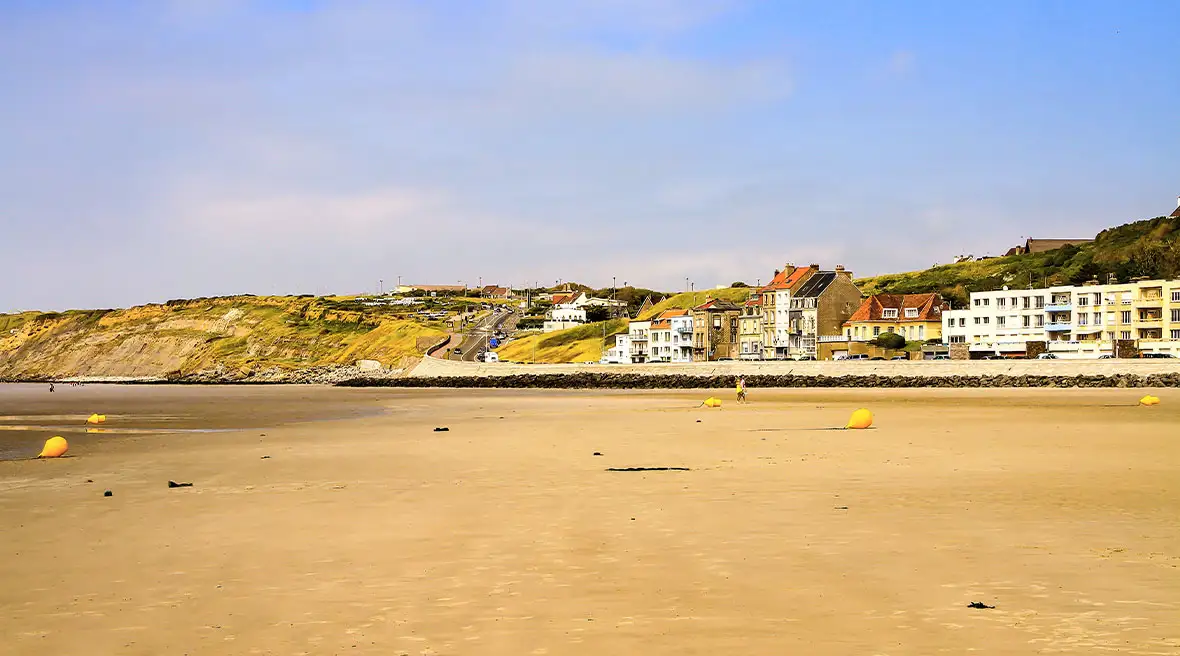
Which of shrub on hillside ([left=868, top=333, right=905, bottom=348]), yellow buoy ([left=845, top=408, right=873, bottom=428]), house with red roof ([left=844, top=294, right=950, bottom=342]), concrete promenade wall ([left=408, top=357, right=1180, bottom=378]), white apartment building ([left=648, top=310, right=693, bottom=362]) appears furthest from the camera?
white apartment building ([left=648, top=310, right=693, bottom=362])

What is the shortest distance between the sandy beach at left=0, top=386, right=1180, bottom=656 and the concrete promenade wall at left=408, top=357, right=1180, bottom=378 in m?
45.3

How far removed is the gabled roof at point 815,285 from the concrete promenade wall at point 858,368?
18.0 meters

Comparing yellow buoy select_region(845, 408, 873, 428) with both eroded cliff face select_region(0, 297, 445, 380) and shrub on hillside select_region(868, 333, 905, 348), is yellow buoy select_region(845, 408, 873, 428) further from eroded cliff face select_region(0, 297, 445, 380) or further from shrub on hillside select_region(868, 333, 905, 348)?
eroded cliff face select_region(0, 297, 445, 380)

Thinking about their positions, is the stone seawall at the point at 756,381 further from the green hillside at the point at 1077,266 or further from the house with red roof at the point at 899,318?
the green hillside at the point at 1077,266

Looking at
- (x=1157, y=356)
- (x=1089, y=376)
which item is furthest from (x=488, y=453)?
Result: (x=1157, y=356)

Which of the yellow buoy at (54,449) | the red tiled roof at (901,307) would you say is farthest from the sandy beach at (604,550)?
the red tiled roof at (901,307)

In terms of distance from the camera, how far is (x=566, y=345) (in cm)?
13138

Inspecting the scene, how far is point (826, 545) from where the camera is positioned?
11656 millimetres

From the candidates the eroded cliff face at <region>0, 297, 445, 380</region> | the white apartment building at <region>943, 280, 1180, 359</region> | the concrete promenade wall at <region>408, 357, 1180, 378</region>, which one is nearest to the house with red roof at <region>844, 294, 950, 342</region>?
the white apartment building at <region>943, 280, 1180, 359</region>

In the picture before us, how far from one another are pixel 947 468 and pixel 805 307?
85.9 m

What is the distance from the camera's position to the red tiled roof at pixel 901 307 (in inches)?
3880

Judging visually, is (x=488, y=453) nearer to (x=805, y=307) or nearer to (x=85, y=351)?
(x=805, y=307)

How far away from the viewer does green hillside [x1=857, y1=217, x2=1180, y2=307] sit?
373 feet

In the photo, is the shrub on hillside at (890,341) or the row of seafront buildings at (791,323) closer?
the shrub on hillside at (890,341)
